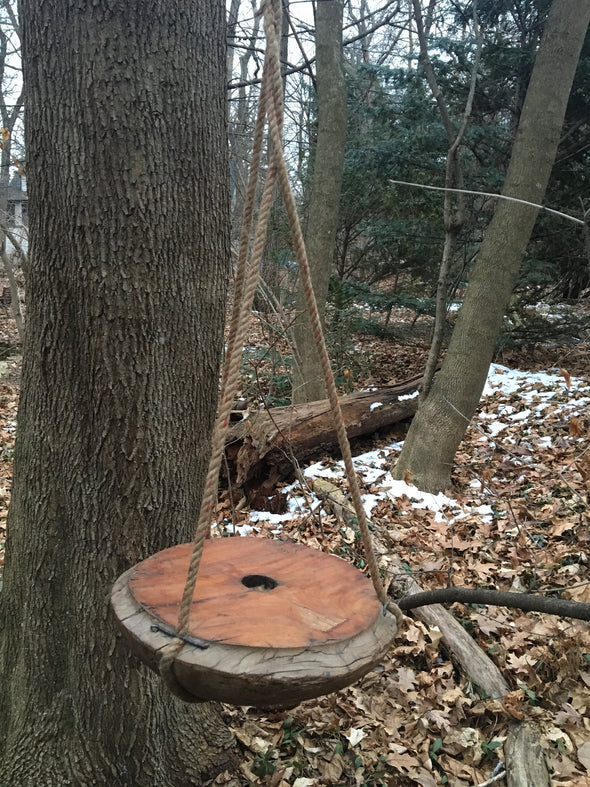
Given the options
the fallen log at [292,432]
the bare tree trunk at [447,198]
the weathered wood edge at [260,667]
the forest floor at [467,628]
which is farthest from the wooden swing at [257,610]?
the bare tree trunk at [447,198]

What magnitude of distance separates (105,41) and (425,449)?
4084 millimetres

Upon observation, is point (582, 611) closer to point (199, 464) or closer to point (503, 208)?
point (199, 464)

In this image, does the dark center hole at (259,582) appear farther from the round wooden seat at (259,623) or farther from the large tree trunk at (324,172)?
the large tree trunk at (324,172)

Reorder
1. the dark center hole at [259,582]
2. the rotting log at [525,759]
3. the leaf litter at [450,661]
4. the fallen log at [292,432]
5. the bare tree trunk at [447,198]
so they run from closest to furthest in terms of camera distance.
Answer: the dark center hole at [259,582]
the rotting log at [525,759]
the leaf litter at [450,661]
the bare tree trunk at [447,198]
the fallen log at [292,432]

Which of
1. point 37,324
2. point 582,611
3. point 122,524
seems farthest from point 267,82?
point 582,611

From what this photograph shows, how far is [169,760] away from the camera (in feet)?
7.77

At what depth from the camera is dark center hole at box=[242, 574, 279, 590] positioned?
1.75 metres

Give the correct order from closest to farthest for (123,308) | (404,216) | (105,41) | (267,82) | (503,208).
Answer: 1. (267,82)
2. (105,41)
3. (123,308)
4. (503,208)
5. (404,216)

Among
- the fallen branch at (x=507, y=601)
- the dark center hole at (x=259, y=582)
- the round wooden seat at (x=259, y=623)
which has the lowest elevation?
the fallen branch at (x=507, y=601)

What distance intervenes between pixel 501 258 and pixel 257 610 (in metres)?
4.36

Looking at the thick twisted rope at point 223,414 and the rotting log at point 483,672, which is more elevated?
the thick twisted rope at point 223,414

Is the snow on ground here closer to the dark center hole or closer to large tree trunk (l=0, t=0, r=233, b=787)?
large tree trunk (l=0, t=0, r=233, b=787)

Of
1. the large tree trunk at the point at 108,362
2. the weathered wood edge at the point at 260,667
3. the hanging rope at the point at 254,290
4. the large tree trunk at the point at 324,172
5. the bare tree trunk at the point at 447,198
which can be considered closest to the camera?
the weathered wood edge at the point at 260,667

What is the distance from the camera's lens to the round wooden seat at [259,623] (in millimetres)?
1271
